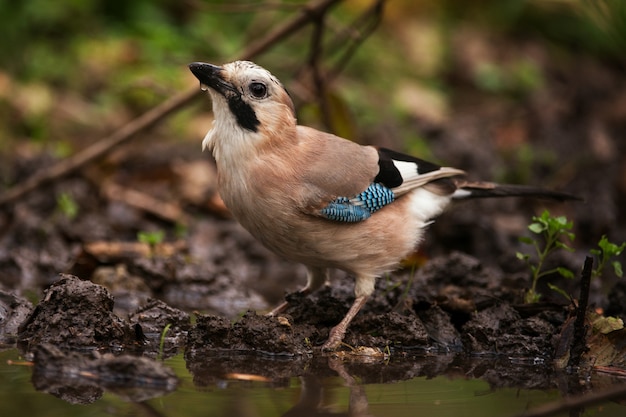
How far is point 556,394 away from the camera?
382 centimetres

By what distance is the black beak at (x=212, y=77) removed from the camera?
4.72m

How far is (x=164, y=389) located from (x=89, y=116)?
6.48 metres

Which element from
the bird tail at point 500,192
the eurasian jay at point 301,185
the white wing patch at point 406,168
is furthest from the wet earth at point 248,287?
the white wing patch at point 406,168

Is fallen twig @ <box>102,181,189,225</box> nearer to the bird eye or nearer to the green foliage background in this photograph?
the green foliage background

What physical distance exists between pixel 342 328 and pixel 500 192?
1.54 m

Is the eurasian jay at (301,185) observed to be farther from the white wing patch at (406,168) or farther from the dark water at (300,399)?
the dark water at (300,399)

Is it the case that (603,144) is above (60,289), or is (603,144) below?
above

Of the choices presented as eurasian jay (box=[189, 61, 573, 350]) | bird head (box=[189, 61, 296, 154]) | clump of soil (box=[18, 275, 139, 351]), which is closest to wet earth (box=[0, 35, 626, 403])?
clump of soil (box=[18, 275, 139, 351])

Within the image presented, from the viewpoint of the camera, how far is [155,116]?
6969 millimetres

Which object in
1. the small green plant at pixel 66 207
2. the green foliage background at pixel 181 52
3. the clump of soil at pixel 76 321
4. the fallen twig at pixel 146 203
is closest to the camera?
the clump of soil at pixel 76 321

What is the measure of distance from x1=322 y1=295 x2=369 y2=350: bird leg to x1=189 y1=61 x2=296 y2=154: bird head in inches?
38.7

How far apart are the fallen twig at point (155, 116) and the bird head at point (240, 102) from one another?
1991 mm

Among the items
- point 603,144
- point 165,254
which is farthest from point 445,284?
point 603,144

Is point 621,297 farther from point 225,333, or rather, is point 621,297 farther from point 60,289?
point 60,289
